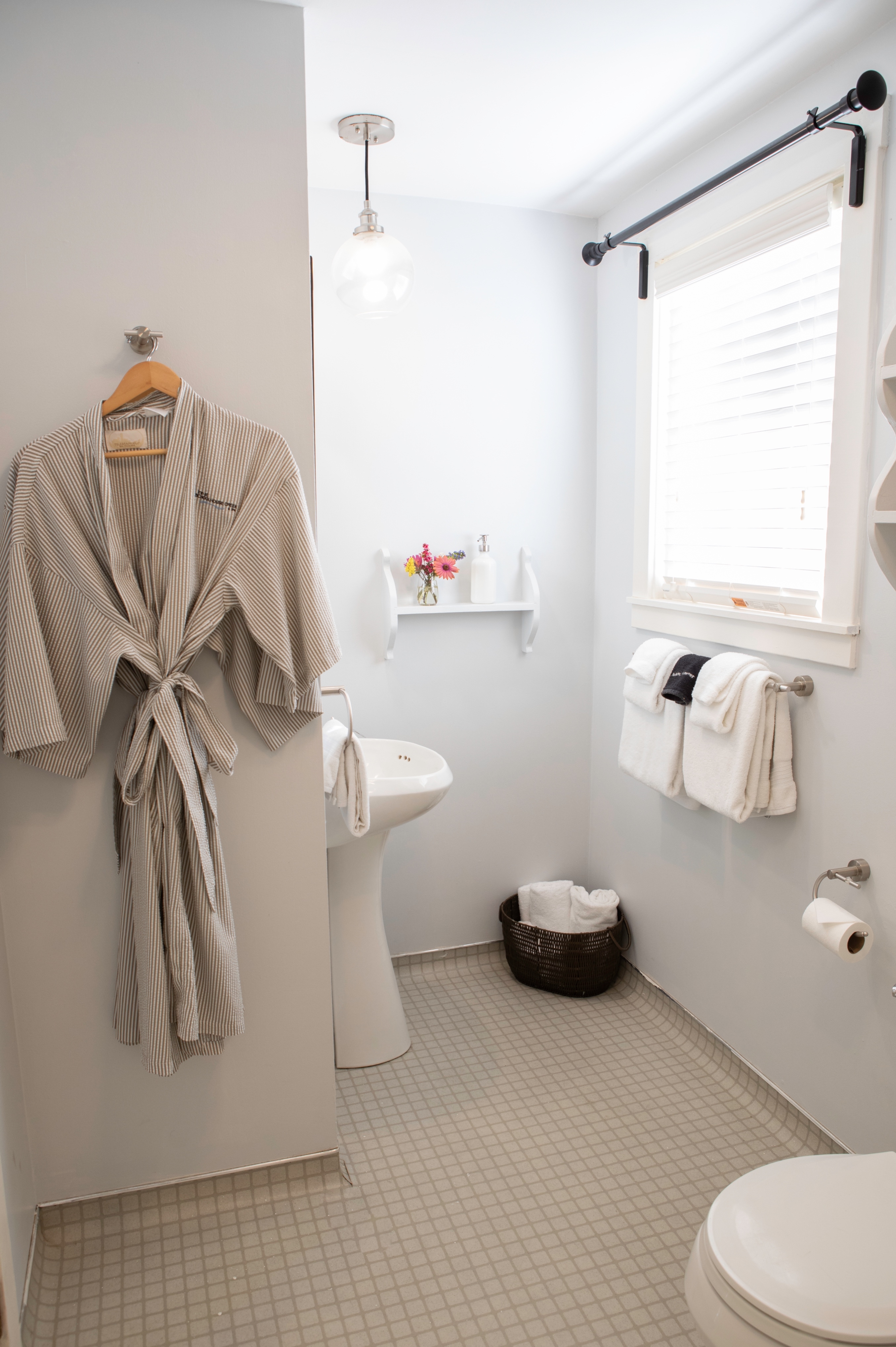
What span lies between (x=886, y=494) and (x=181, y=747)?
1353 mm

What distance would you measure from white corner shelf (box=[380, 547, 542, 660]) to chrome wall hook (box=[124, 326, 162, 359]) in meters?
1.14

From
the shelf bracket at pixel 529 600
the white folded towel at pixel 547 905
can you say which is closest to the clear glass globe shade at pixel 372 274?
the shelf bracket at pixel 529 600

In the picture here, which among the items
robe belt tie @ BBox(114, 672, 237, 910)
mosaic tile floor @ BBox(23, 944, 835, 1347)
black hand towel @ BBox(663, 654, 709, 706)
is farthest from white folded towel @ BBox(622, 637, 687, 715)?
robe belt tie @ BBox(114, 672, 237, 910)

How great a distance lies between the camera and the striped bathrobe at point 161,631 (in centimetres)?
162

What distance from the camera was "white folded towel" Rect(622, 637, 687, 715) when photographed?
7.93 ft

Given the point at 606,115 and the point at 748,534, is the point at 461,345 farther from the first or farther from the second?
the point at 748,534

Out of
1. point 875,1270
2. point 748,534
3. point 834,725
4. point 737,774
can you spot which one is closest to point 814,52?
point 748,534

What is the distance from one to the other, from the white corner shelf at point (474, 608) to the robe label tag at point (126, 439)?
3.75 feet

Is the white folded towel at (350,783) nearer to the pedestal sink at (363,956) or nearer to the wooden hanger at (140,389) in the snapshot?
the pedestal sink at (363,956)

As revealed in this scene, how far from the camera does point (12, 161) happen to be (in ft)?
5.27

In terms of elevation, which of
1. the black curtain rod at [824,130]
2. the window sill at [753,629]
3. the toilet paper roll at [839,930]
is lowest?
the toilet paper roll at [839,930]

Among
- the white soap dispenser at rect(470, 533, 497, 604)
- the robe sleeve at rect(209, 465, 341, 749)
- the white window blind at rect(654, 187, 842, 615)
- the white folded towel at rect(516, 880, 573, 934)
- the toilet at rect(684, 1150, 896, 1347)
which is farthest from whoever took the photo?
the white folded towel at rect(516, 880, 573, 934)

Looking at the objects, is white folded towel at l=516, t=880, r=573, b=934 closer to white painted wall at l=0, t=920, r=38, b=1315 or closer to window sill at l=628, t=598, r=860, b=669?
window sill at l=628, t=598, r=860, b=669

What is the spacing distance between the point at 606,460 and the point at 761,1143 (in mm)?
2009
